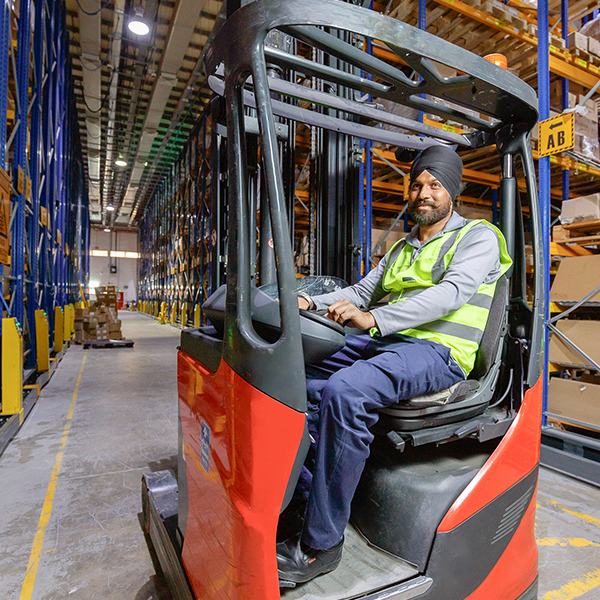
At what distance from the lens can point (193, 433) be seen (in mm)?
1696

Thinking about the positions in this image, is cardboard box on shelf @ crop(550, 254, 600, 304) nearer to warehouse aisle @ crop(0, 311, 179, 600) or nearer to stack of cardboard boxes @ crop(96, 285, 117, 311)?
warehouse aisle @ crop(0, 311, 179, 600)

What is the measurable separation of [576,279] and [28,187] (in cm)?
694

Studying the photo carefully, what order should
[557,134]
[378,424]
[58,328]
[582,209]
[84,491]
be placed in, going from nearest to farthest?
[378,424], [84,491], [557,134], [582,209], [58,328]

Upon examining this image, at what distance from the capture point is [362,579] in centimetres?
144

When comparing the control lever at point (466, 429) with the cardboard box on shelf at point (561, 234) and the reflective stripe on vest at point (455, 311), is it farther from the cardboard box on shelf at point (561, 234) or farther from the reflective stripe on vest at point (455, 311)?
the cardboard box on shelf at point (561, 234)

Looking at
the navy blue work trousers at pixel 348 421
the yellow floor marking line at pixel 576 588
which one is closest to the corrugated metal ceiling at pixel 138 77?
the navy blue work trousers at pixel 348 421

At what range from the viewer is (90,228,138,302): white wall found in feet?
114

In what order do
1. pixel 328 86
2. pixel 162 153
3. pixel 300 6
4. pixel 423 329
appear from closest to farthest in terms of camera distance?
pixel 300 6, pixel 423 329, pixel 328 86, pixel 162 153

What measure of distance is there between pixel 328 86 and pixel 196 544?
310 centimetres

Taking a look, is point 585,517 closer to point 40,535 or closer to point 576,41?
point 40,535

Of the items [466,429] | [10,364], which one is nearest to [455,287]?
[466,429]

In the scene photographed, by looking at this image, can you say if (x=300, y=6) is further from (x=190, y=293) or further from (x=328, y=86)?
(x=190, y=293)

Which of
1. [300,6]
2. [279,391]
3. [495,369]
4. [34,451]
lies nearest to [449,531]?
[495,369]

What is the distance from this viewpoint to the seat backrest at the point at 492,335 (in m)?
1.82
